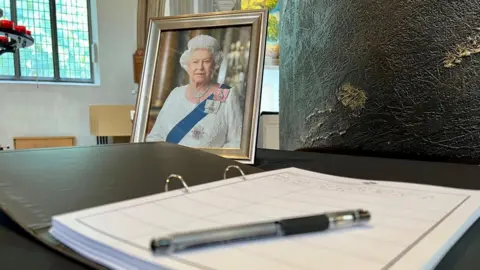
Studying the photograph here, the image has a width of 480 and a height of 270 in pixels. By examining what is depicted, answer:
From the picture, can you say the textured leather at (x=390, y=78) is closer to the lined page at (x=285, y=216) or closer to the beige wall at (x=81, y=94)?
the lined page at (x=285, y=216)

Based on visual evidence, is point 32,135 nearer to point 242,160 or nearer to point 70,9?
point 70,9

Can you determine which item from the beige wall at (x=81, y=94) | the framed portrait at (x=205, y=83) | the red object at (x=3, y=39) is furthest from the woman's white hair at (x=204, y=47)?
the beige wall at (x=81, y=94)

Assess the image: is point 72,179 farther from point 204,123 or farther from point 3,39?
point 3,39

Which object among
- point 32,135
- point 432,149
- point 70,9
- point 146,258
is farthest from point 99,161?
point 70,9

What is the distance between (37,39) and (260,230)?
4.09 metres

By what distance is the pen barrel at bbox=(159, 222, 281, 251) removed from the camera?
0.20 meters

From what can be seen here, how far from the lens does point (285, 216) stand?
0.26 metres

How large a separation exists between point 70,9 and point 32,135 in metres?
1.30

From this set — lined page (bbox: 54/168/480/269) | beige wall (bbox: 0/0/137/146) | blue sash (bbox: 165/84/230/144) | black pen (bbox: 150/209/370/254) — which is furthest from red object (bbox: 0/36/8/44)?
black pen (bbox: 150/209/370/254)

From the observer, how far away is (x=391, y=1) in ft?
2.08

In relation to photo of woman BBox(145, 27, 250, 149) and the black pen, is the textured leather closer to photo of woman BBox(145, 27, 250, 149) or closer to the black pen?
photo of woman BBox(145, 27, 250, 149)

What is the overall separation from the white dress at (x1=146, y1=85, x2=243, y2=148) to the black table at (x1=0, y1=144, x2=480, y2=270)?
0.22ft

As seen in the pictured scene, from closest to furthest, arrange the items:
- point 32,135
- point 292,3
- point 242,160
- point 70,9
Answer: point 242,160, point 292,3, point 32,135, point 70,9

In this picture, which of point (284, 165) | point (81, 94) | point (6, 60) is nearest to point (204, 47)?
point (284, 165)
